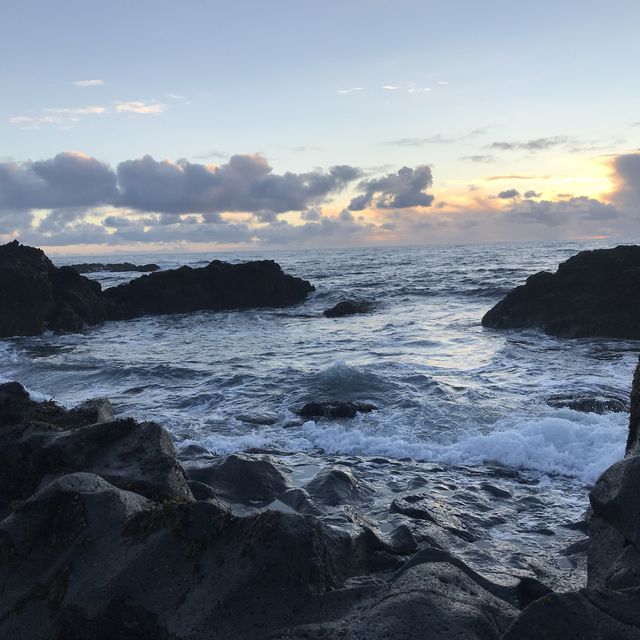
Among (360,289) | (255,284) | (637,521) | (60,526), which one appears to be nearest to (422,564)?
(637,521)

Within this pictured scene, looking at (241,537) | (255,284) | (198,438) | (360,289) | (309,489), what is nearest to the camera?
(241,537)

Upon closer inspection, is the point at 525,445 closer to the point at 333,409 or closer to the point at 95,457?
the point at 333,409

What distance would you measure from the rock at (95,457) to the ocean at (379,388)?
272cm

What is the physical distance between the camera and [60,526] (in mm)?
4555

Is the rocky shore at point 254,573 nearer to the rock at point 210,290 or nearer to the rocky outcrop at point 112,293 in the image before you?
the rocky outcrop at point 112,293

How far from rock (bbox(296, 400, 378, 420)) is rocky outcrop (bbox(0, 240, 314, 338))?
19.1 m

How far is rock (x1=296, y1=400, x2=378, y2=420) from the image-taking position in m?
11.3

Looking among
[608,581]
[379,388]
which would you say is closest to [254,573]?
[608,581]

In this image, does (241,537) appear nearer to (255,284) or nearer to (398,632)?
(398,632)

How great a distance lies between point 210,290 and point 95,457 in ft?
99.1

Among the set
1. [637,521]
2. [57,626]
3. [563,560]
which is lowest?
[563,560]

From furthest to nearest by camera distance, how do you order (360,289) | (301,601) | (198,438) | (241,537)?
(360,289) → (198,438) → (241,537) → (301,601)

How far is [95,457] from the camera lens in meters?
6.27

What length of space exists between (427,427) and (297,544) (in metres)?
6.94
